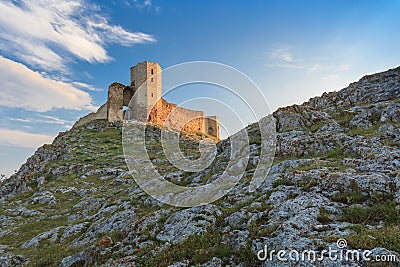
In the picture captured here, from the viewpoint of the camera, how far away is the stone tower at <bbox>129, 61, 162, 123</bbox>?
179 feet

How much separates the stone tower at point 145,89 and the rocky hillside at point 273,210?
30120 millimetres

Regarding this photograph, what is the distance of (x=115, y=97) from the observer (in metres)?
53.8

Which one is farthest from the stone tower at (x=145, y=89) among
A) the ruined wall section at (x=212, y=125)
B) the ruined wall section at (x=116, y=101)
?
the ruined wall section at (x=212, y=125)

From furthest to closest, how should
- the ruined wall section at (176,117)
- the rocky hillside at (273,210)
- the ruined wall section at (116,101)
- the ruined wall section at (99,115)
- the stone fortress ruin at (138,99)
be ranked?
1. the ruined wall section at (176,117)
2. the ruined wall section at (99,115)
3. the stone fortress ruin at (138,99)
4. the ruined wall section at (116,101)
5. the rocky hillside at (273,210)

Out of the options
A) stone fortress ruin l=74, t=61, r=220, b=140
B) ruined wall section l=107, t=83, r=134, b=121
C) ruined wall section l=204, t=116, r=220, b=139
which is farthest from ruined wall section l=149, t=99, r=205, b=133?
ruined wall section l=107, t=83, r=134, b=121

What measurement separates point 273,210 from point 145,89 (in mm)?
49303

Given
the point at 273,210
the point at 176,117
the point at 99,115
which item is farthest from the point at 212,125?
the point at 273,210

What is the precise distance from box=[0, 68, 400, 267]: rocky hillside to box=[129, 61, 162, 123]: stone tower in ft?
98.8

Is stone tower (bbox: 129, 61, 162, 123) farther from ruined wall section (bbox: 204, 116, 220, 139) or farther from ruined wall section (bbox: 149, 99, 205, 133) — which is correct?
ruined wall section (bbox: 204, 116, 220, 139)

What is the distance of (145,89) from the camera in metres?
55.1

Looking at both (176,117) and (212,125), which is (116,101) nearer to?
(176,117)

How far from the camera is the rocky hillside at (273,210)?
25.4 ft

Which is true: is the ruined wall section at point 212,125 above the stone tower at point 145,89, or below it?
below

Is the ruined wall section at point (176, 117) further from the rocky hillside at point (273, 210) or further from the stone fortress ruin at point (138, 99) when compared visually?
the rocky hillside at point (273, 210)
